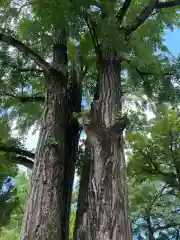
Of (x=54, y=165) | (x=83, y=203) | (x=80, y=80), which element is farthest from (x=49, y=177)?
(x=80, y=80)

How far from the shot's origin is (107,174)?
8.69ft

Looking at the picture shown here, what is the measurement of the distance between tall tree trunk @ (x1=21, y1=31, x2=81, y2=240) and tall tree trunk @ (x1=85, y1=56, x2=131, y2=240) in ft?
1.63

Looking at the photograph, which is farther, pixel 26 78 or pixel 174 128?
pixel 174 128

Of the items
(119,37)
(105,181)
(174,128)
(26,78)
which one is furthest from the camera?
(174,128)

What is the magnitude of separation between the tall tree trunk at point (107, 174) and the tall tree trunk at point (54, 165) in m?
0.50

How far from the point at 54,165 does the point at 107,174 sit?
0.78 m

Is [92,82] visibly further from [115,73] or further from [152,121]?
[152,121]

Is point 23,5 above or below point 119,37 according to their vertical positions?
above

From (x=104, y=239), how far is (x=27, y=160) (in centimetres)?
230

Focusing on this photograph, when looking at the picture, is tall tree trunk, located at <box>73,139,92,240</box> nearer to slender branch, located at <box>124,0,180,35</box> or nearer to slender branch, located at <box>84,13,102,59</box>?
slender branch, located at <box>84,13,102,59</box>

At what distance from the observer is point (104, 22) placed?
3721 mm

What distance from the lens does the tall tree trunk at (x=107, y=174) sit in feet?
7.66

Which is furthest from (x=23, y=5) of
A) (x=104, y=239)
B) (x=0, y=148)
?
(x=104, y=239)

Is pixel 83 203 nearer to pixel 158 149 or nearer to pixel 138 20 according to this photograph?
pixel 138 20
